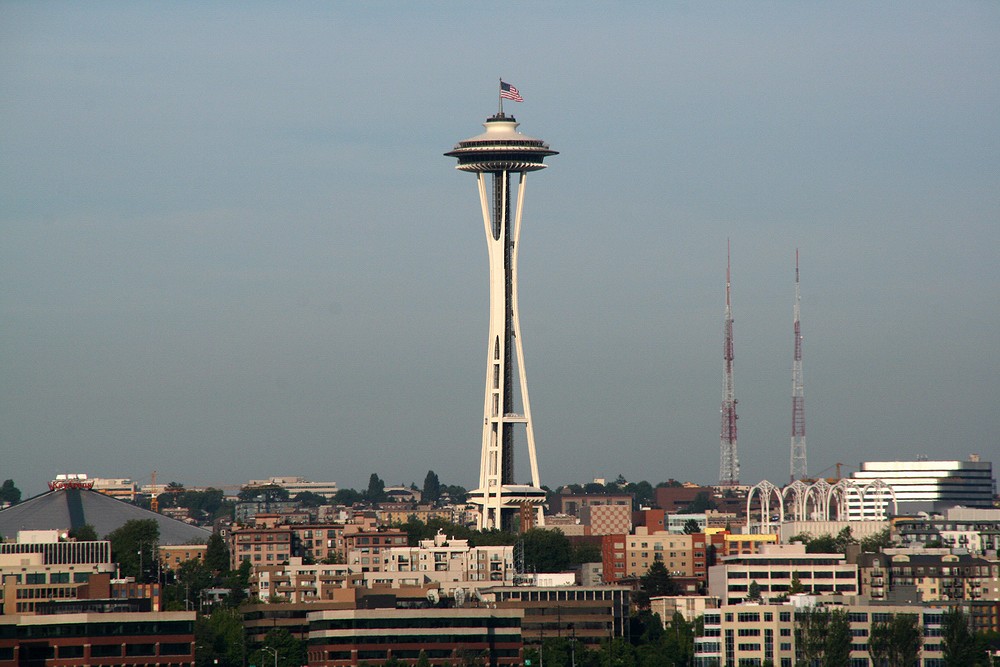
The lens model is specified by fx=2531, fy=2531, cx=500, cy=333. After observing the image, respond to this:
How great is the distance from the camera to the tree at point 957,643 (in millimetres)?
163125

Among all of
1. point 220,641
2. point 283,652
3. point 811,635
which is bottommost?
point 283,652

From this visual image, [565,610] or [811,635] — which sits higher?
[565,610]

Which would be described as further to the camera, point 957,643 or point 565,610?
point 565,610

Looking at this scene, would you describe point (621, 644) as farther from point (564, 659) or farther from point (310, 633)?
point (310, 633)

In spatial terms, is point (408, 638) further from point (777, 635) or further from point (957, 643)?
point (957, 643)

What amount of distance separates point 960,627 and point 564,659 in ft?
85.0

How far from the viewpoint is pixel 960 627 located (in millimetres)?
165000

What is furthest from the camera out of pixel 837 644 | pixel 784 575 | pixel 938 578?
pixel 938 578

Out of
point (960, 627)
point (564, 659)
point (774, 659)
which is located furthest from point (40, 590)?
point (960, 627)

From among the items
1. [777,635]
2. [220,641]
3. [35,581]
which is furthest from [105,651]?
[777,635]

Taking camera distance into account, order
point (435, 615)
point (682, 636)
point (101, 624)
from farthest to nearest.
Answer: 1. point (682, 636)
2. point (435, 615)
3. point (101, 624)

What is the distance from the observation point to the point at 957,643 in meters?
164

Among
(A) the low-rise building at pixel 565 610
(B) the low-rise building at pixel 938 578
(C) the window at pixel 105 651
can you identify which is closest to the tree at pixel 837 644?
(A) the low-rise building at pixel 565 610

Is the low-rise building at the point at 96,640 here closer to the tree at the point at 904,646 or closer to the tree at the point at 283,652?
the tree at the point at 283,652
